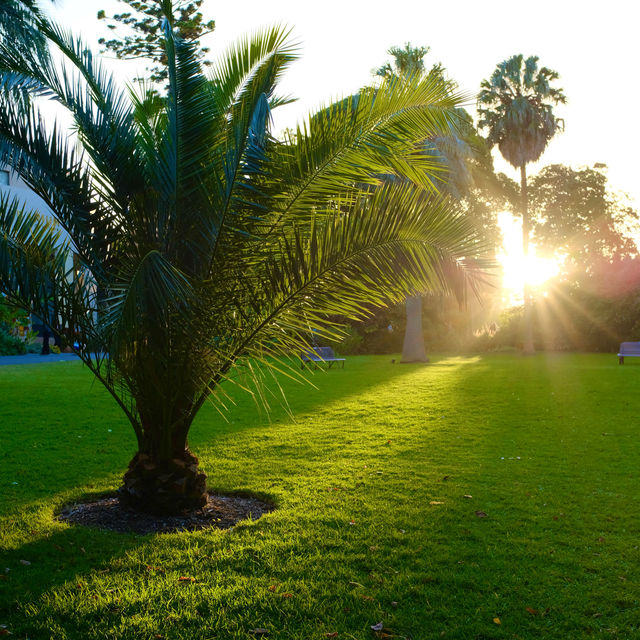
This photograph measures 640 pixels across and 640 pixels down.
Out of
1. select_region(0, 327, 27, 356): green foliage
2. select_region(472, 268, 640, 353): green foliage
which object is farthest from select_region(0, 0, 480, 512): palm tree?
select_region(472, 268, 640, 353): green foliage

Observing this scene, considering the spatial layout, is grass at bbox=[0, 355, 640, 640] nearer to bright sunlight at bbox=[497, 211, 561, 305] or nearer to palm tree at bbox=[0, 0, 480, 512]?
palm tree at bbox=[0, 0, 480, 512]

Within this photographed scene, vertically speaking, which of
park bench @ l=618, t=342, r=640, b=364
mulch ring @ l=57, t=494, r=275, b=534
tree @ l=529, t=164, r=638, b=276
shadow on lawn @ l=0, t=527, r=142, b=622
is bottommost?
mulch ring @ l=57, t=494, r=275, b=534

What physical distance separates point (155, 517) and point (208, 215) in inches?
109

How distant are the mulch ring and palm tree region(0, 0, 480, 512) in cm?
14

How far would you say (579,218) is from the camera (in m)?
39.7

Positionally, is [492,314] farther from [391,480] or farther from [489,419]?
[391,480]

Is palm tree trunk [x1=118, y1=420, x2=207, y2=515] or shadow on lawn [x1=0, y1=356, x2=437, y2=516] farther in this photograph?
shadow on lawn [x1=0, y1=356, x2=437, y2=516]

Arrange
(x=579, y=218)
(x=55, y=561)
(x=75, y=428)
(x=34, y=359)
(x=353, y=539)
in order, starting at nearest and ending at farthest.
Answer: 1. (x=55, y=561)
2. (x=353, y=539)
3. (x=75, y=428)
4. (x=34, y=359)
5. (x=579, y=218)

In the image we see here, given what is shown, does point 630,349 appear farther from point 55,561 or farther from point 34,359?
point 34,359

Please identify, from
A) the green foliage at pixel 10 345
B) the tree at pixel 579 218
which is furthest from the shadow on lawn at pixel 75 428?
the tree at pixel 579 218

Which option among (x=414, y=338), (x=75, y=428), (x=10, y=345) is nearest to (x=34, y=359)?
(x=10, y=345)

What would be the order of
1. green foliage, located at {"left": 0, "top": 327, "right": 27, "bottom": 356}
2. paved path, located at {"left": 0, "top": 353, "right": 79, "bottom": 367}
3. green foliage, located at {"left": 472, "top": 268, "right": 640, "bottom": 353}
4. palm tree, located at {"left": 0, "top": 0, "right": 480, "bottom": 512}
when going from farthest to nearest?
green foliage, located at {"left": 472, "top": 268, "right": 640, "bottom": 353}
green foliage, located at {"left": 0, "top": 327, "right": 27, "bottom": 356}
paved path, located at {"left": 0, "top": 353, "right": 79, "bottom": 367}
palm tree, located at {"left": 0, "top": 0, "right": 480, "bottom": 512}

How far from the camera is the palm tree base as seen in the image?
19.4 ft

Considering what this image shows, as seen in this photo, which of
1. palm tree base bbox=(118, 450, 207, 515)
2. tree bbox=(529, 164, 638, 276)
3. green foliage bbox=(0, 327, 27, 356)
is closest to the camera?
palm tree base bbox=(118, 450, 207, 515)
